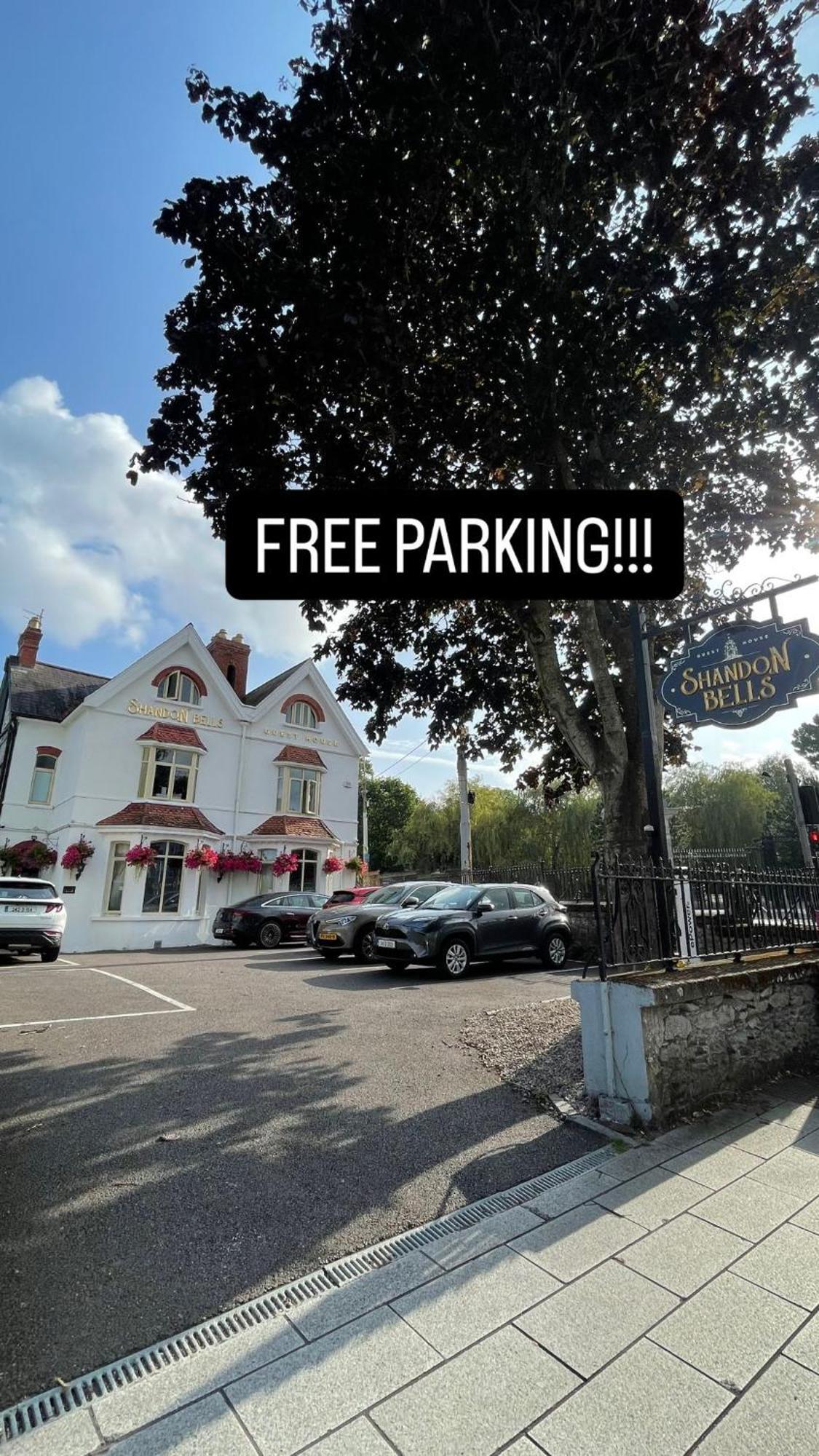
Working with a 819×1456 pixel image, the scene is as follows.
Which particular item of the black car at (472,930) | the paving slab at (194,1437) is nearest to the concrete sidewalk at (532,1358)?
the paving slab at (194,1437)

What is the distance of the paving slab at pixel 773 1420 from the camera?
1891 mm

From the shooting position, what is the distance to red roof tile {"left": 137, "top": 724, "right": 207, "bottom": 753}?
881 inches

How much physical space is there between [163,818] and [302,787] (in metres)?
6.04

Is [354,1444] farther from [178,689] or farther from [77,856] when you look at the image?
[178,689]

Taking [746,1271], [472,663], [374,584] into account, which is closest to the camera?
[746,1271]

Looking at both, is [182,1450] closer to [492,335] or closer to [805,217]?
[492,335]

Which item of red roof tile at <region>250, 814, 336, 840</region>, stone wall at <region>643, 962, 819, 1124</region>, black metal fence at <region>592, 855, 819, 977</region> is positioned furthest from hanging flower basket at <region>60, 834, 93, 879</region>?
stone wall at <region>643, 962, 819, 1124</region>

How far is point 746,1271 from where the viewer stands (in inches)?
109

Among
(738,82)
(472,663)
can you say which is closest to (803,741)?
(472,663)

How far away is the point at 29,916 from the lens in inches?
522

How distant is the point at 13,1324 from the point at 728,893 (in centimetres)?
581

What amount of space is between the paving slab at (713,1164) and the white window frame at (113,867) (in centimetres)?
1966

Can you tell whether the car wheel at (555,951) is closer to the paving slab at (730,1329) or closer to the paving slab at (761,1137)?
the paving slab at (761,1137)

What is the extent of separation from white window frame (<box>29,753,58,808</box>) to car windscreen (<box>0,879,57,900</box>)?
10.9 meters
